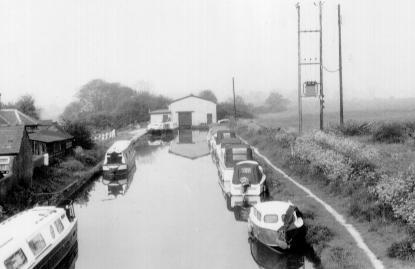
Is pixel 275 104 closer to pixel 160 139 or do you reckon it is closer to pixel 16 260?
pixel 160 139

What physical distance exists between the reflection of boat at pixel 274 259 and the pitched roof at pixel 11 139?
44.2ft

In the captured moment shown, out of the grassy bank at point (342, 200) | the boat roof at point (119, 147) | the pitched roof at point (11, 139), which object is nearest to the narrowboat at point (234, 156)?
the grassy bank at point (342, 200)

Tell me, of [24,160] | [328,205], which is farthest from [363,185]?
[24,160]

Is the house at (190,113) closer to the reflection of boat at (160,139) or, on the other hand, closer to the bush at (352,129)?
the reflection of boat at (160,139)

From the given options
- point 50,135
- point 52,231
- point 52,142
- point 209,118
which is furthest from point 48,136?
point 209,118

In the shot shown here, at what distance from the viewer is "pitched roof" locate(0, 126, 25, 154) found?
23.0m

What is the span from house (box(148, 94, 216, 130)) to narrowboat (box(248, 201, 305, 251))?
5632 cm

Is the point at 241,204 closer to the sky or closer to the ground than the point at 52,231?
closer to the ground

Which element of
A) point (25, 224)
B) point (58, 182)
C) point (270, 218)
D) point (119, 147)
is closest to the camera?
point (25, 224)

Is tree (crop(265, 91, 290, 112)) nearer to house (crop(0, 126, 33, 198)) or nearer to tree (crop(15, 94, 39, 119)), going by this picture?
tree (crop(15, 94, 39, 119))

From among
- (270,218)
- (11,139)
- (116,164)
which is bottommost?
(116,164)

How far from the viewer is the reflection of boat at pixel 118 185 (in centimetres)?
3033

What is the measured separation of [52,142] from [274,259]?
21.1 metres

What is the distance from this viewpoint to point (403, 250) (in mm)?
13406
